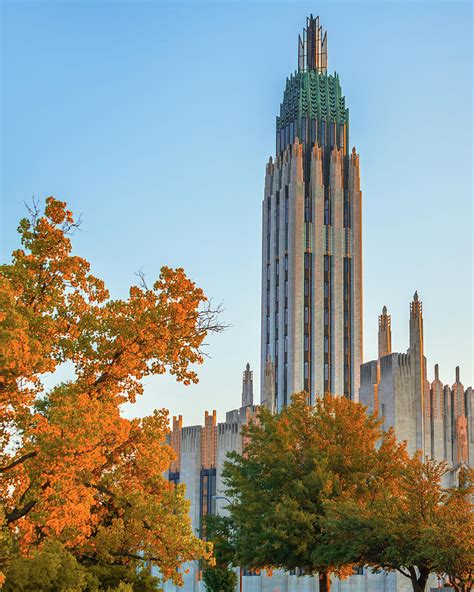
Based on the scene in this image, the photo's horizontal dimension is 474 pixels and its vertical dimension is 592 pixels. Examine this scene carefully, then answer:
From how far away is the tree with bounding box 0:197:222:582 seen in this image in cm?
1923

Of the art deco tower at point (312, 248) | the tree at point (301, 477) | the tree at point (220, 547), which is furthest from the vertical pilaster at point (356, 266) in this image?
the tree at point (301, 477)

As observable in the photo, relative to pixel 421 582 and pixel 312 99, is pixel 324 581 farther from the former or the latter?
pixel 312 99

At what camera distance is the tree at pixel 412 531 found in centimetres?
3334

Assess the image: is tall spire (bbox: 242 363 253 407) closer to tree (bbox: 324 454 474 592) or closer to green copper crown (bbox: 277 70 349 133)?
green copper crown (bbox: 277 70 349 133)

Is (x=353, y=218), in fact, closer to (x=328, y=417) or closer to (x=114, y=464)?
(x=328, y=417)

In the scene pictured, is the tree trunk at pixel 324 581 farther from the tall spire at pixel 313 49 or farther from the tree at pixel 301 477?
the tall spire at pixel 313 49

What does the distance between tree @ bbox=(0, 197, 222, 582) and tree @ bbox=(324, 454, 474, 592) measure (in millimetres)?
13101

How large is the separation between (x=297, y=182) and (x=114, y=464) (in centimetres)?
7420

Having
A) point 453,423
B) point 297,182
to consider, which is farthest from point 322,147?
point 453,423

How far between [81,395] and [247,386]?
71304 millimetres

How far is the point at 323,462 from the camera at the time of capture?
41.0 metres

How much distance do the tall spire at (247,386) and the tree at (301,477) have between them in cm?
4446

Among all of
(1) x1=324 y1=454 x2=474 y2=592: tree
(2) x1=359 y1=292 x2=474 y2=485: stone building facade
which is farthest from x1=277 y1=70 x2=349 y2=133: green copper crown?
(1) x1=324 y1=454 x2=474 y2=592: tree

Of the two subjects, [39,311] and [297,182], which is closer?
[39,311]
